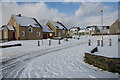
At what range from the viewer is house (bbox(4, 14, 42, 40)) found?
118ft

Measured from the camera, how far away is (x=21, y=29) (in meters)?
36.5

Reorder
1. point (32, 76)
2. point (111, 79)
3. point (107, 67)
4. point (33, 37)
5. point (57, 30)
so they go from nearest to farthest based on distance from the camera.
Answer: point (111, 79), point (32, 76), point (107, 67), point (33, 37), point (57, 30)

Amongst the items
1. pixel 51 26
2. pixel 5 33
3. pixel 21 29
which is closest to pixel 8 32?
pixel 5 33

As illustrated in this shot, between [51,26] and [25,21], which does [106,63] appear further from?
[51,26]

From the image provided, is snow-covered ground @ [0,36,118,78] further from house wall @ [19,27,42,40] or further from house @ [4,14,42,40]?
house wall @ [19,27,42,40]

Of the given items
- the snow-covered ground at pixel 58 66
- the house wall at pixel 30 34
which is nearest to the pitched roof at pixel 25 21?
the house wall at pixel 30 34

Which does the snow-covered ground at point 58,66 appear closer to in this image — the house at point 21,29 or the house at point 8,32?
the house at point 8,32

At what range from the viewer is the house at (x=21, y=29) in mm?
35828

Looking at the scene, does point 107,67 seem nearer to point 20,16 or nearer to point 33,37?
point 33,37

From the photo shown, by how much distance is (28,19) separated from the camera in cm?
4150

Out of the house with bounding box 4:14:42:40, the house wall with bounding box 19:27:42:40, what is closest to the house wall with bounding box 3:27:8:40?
the house with bounding box 4:14:42:40

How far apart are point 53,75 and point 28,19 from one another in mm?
38167

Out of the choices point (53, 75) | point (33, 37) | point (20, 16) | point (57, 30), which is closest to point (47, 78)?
point (53, 75)

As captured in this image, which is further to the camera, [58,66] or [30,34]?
[30,34]
